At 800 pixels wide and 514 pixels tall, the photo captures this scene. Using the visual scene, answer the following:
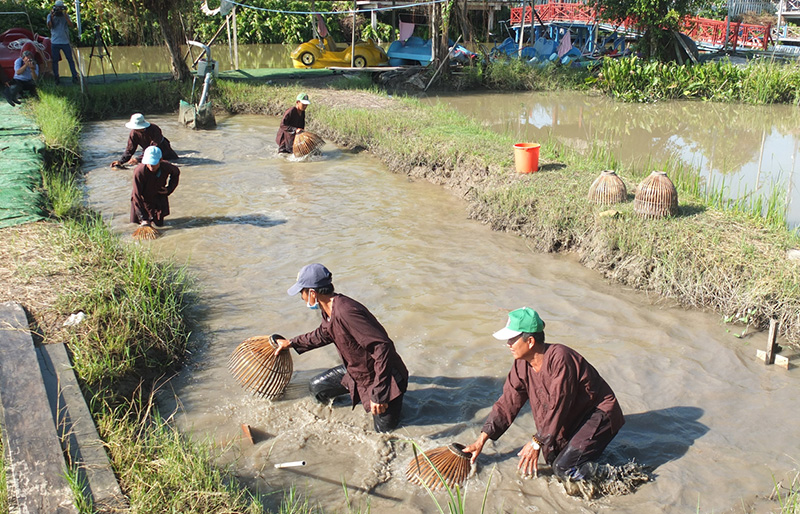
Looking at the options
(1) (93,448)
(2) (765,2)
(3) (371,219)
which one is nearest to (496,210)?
(3) (371,219)

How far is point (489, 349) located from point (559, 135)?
8158 millimetres

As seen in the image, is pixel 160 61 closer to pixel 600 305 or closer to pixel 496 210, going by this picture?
pixel 496 210

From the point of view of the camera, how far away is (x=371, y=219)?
7.98 metres

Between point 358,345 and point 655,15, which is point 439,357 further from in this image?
point 655,15

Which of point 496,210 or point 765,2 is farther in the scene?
point 765,2

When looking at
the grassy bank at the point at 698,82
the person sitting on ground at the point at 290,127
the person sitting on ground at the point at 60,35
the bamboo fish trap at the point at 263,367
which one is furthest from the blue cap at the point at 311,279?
the grassy bank at the point at 698,82

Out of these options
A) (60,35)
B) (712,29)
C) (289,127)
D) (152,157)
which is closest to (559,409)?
(152,157)

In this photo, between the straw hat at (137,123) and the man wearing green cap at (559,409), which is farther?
the straw hat at (137,123)

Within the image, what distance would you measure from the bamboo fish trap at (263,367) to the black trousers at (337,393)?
205 mm

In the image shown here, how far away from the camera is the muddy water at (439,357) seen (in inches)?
146

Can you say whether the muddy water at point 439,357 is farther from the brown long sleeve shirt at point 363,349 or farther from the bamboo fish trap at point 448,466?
the brown long sleeve shirt at point 363,349

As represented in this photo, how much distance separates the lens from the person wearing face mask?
3898mm

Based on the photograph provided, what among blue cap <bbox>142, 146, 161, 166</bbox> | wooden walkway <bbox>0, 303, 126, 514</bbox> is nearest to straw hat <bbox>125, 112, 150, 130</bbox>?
blue cap <bbox>142, 146, 161, 166</bbox>

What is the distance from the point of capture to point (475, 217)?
791 cm
